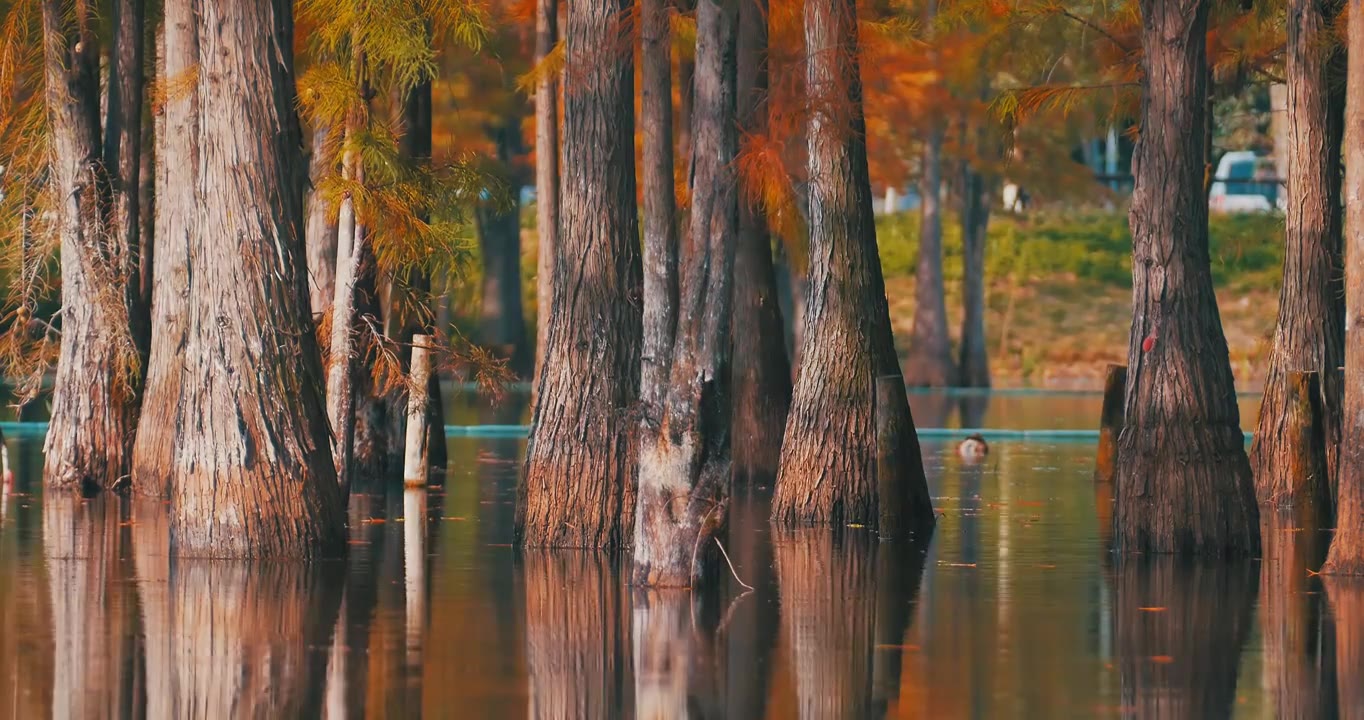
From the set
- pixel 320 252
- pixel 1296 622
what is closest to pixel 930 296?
pixel 320 252

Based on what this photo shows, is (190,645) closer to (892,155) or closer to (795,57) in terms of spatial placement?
(795,57)

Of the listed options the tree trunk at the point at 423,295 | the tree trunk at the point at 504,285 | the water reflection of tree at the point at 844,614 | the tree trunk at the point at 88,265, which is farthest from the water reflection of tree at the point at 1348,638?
the tree trunk at the point at 504,285

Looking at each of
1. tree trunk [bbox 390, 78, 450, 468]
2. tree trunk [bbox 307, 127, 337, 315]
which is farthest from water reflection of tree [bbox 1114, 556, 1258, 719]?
tree trunk [bbox 307, 127, 337, 315]

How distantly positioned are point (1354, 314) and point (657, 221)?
5.11m

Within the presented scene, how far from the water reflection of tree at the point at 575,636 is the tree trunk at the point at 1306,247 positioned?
28.1ft

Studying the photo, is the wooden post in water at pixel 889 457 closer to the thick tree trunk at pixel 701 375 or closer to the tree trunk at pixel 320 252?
the thick tree trunk at pixel 701 375

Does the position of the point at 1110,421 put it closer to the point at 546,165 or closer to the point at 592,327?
the point at 546,165

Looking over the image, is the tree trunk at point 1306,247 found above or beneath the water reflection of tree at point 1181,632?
above

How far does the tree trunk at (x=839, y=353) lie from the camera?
66.1ft

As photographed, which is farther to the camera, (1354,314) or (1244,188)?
(1244,188)

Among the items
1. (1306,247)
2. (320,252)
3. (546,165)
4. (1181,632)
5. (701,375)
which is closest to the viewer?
(1181,632)

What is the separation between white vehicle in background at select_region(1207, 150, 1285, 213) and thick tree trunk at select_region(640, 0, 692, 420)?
4927 cm

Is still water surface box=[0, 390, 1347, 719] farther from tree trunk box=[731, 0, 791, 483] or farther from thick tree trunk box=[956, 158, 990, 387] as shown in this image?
thick tree trunk box=[956, 158, 990, 387]

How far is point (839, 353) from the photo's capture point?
20266 mm
